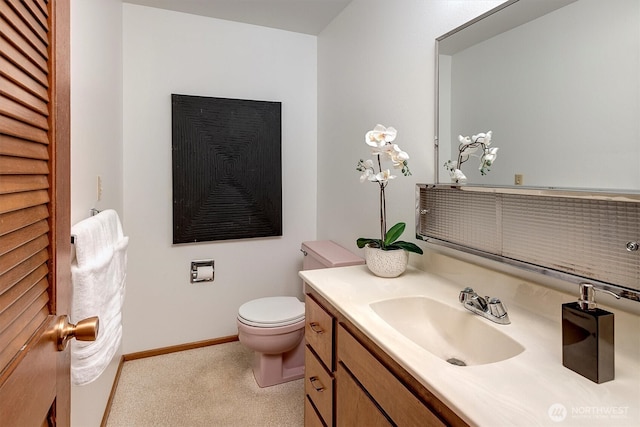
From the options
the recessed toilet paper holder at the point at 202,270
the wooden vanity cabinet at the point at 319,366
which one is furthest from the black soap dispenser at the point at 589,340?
the recessed toilet paper holder at the point at 202,270

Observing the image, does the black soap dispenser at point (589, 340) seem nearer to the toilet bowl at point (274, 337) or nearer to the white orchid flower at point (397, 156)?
the white orchid flower at point (397, 156)

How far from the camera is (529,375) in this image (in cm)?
79

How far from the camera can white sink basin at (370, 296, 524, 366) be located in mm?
1039

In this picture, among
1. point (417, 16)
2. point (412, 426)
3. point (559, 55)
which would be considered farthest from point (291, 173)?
point (412, 426)

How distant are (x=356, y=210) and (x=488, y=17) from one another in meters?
1.26

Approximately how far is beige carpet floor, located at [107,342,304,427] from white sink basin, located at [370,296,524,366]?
1.02 metres

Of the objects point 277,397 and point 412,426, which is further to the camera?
point 277,397

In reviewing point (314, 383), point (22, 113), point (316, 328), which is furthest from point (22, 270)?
point (314, 383)

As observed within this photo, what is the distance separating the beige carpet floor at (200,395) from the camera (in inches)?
74.8

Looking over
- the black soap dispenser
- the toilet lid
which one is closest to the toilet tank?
the toilet lid

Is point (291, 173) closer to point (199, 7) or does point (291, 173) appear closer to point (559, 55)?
point (199, 7)

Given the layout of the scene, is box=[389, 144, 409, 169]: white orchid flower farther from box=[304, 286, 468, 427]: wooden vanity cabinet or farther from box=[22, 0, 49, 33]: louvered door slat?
box=[22, 0, 49, 33]: louvered door slat

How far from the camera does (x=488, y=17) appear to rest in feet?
4.30

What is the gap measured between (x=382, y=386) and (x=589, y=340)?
501 mm
